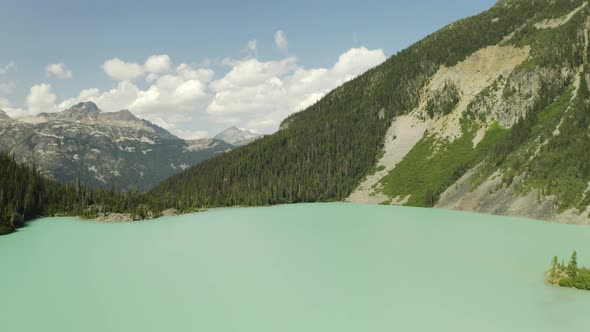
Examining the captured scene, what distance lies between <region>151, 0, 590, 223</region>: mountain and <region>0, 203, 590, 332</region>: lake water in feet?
84.5

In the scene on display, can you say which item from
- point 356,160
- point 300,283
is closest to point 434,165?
point 356,160

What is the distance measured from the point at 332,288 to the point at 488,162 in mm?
86864

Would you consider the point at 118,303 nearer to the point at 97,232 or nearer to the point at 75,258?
the point at 75,258

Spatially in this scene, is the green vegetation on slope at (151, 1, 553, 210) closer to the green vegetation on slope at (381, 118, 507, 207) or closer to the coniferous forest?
the coniferous forest

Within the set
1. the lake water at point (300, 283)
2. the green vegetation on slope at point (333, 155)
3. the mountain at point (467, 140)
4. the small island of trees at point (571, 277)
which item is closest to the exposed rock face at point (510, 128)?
the mountain at point (467, 140)

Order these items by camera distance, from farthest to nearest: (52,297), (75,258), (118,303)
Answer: (75,258) → (52,297) → (118,303)

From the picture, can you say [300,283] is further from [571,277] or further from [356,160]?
[356,160]

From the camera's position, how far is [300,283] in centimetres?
3419

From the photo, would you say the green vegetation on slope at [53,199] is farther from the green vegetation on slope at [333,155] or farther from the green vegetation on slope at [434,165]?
the green vegetation on slope at [434,165]

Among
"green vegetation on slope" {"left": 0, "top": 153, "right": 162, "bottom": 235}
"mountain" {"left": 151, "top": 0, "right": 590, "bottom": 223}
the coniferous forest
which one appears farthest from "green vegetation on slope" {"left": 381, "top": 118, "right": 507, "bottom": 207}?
"green vegetation on slope" {"left": 0, "top": 153, "right": 162, "bottom": 235}

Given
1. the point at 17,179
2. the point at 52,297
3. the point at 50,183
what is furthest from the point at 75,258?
the point at 50,183

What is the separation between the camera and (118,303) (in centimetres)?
2969

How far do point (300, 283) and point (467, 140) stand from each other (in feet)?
385

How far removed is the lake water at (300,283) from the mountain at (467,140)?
25.7 metres
